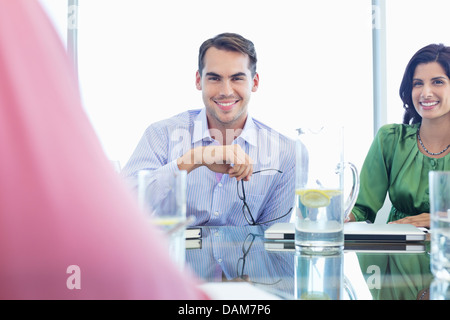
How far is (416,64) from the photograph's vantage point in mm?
2174

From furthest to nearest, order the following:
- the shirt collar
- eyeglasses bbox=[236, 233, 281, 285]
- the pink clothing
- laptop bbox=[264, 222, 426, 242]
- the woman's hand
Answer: the shirt collar
the woman's hand
laptop bbox=[264, 222, 426, 242]
eyeglasses bbox=[236, 233, 281, 285]
the pink clothing

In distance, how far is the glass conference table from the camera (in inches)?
25.5

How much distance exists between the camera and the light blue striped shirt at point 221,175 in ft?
6.39

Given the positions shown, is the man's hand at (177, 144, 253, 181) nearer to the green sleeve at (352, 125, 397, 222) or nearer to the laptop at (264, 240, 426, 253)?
the laptop at (264, 240, 426, 253)

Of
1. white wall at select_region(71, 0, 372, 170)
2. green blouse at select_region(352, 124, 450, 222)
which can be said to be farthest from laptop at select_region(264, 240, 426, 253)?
white wall at select_region(71, 0, 372, 170)

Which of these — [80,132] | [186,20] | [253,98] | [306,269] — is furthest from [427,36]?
[80,132]

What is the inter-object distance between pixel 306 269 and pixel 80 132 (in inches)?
20.6

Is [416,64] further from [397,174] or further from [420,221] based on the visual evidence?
[420,221]

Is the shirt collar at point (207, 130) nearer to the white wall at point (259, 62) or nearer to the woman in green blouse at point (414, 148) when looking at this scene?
the woman in green blouse at point (414, 148)

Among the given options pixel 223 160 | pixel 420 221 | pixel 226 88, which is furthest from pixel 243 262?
pixel 226 88

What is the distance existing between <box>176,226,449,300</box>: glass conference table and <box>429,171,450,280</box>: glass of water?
0.03 metres

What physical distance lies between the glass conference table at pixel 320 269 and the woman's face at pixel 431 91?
1.20 m

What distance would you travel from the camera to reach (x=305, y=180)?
91 cm

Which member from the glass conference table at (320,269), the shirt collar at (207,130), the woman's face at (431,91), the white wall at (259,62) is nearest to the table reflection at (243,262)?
the glass conference table at (320,269)
